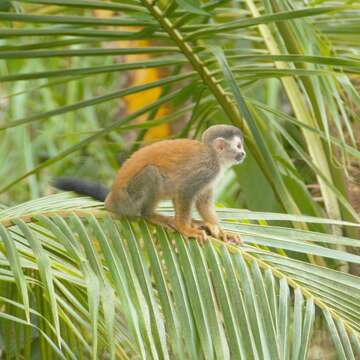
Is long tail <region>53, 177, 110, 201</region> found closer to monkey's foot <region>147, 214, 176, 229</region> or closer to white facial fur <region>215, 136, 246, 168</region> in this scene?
monkey's foot <region>147, 214, 176, 229</region>

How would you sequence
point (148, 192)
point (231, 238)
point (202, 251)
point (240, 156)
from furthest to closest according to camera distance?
1. point (240, 156)
2. point (148, 192)
3. point (231, 238)
4. point (202, 251)

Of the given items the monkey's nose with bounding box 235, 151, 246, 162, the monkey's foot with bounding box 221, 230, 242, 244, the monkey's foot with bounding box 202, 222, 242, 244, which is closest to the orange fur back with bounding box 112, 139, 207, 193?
the monkey's nose with bounding box 235, 151, 246, 162

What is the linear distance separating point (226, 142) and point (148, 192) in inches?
12.9

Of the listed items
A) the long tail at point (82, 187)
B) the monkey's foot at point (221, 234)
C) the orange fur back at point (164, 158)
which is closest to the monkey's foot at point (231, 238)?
the monkey's foot at point (221, 234)

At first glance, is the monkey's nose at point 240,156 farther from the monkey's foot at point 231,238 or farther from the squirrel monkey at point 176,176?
the monkey's foot at point 231,238

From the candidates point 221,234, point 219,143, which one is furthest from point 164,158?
point 221,234

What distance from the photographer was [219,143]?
319 cm

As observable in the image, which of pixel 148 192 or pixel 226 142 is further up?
pixel 226 142

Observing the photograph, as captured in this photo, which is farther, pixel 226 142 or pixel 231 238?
pixel 226 142

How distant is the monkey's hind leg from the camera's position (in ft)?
9.80

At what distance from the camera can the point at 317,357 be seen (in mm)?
3293

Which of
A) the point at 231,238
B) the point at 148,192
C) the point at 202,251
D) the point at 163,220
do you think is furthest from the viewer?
the point at 148,192

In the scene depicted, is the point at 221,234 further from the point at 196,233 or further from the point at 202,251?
the point at 202,251

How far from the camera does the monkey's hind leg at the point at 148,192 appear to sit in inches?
118
